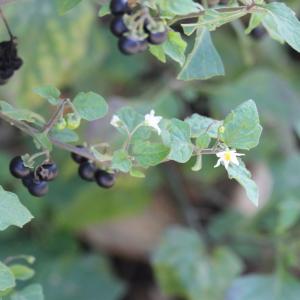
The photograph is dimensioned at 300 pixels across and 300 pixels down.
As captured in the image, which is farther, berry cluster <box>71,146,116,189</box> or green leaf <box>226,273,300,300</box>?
green leaf <box>226,273,300,300</box>

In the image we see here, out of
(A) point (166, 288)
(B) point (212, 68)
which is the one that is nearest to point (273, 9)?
(B) point (212, 68)

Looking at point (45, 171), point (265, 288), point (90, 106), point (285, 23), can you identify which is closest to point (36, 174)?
point (45, 171)

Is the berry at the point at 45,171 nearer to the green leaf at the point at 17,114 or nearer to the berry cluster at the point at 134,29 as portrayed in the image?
the green leaf at the point at 17,114

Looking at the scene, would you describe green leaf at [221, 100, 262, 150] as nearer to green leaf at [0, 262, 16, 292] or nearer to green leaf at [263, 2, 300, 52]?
green leaf at [263, 2, 300, 52]

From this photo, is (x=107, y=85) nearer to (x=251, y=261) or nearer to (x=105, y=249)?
(x=105, y=249)

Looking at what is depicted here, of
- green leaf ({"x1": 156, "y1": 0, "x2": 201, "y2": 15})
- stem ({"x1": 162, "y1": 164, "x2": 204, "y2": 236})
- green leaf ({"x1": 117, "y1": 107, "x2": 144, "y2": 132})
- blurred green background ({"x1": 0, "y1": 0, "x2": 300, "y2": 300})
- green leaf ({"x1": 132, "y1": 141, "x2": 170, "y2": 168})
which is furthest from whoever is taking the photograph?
stem ({"x1": 162, "y1": 164, "x2": 204, "y2": 236})

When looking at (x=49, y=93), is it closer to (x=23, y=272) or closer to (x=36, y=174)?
(x=36, y=174)

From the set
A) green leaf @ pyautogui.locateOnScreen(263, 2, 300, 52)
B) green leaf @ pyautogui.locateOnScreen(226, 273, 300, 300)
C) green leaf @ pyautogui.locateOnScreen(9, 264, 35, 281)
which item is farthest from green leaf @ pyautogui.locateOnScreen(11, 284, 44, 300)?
green leaf @ pyautogui.locateOnScreen(226, 273, 300, 300)

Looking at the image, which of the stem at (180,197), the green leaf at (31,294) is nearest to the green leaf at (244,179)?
the green leaf at (31,294)
